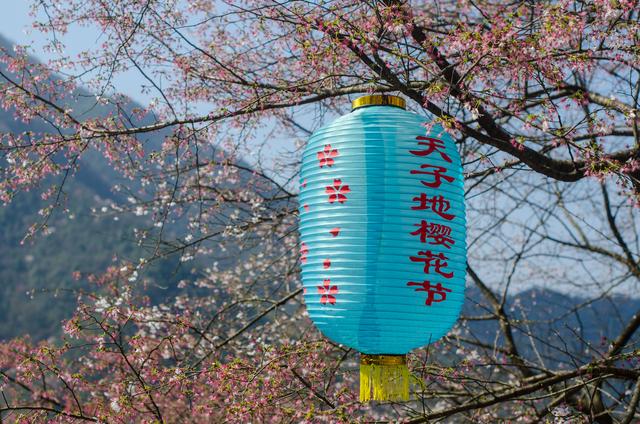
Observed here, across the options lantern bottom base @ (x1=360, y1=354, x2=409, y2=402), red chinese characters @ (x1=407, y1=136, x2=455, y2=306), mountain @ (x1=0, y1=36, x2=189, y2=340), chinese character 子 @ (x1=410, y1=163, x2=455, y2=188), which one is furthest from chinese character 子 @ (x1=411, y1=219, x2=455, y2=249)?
mountain @ (x1=0, y1=36, x2=189, y2=340)

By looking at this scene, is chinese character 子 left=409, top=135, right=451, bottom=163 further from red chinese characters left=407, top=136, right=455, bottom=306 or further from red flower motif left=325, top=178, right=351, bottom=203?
red flower motif left=325, top=178, right=351, bottom=203

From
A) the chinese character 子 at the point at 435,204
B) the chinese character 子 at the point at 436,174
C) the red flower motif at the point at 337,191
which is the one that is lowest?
the chinese character 子 at the point at 435,204

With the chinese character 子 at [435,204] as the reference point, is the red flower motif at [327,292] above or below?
below

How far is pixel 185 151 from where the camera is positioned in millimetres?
5148

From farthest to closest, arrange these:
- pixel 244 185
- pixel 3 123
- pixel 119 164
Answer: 1. pixel 3 123
2. pixel 244 185
3. pixel 119 164

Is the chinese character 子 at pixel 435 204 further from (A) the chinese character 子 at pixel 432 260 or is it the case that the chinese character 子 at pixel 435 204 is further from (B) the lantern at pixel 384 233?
(A) the chinese character 子 at pixel 432 260

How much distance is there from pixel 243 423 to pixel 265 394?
1.24ft

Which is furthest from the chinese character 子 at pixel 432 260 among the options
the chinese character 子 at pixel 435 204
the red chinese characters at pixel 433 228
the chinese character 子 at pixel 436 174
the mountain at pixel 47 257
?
the mountain at pixel 47 257

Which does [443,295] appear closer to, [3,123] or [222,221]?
[222,221]

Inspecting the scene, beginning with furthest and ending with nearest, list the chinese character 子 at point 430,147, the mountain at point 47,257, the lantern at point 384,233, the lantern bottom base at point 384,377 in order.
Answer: the mountain at point 47,257 < the lantern bottom base at point 384,377 < the chinese character 子 at point 430,147 < the lantern at point 384,233

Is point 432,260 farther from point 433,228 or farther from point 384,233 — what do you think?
point 384,233

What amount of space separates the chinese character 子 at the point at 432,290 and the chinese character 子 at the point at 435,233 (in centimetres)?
20

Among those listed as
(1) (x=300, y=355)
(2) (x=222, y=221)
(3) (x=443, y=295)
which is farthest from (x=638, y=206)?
(2) (x=222, y=221)

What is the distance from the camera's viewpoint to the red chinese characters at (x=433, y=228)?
10.3 ft
